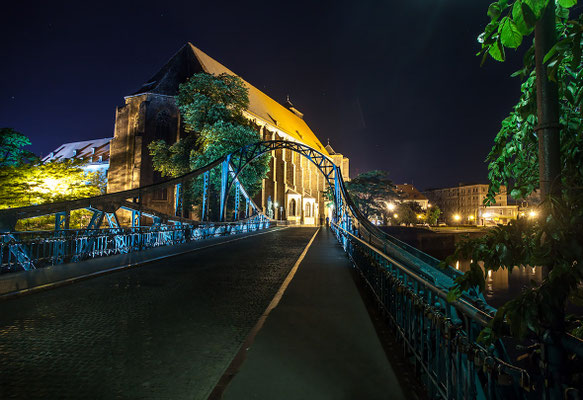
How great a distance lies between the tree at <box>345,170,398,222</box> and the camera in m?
44.5

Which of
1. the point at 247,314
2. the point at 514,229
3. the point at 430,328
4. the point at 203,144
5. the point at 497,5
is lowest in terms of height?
the point at 247,314

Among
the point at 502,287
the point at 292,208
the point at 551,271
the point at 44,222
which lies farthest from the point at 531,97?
the point at 292,208

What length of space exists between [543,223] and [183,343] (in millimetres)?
3608

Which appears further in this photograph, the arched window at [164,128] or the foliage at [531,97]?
the arched window at [164,128]

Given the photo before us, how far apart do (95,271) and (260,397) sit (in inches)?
289

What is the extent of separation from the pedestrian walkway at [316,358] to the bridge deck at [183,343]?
0.01 m

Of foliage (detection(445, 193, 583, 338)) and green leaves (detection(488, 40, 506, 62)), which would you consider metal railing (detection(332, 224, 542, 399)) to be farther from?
green leaves (detection(488, 40, 506, 62))

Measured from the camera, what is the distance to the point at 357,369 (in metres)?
3.04

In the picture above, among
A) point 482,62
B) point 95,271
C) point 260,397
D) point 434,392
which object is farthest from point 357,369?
point 95,271

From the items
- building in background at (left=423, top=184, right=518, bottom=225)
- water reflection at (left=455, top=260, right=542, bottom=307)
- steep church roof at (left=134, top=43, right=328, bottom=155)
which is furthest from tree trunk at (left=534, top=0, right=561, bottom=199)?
building in background at (left=423, top=184, right=518, bottom=225)

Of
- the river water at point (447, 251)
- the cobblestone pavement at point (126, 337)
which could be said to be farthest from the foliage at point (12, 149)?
the river water at point (447, 251)

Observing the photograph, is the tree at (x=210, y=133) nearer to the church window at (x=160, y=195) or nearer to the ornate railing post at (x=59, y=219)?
the church window at (x=160, y=195)

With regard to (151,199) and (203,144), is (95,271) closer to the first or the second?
(203,144)

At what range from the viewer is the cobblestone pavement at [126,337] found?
2.76 metres
